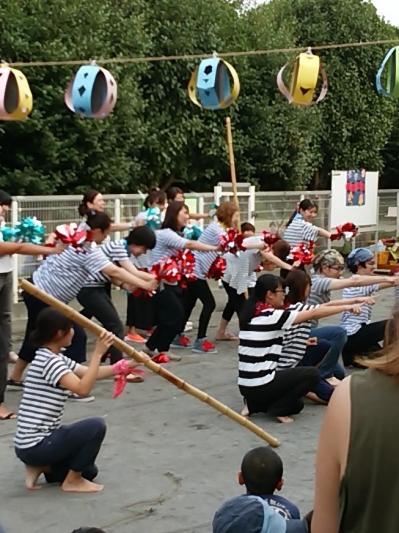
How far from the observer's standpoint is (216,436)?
6668mm

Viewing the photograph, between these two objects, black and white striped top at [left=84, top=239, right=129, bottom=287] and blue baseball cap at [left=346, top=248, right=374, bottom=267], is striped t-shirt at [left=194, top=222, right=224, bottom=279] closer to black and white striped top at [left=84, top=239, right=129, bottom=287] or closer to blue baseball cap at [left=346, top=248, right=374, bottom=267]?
blue baseball cap at [left=346, top=248, right=374, bottom=267]

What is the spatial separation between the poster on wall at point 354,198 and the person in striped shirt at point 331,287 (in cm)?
977

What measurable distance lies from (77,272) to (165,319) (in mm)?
1651

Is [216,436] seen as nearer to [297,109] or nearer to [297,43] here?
[297,109]

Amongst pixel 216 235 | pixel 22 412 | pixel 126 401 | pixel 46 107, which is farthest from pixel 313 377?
pixel 46 107

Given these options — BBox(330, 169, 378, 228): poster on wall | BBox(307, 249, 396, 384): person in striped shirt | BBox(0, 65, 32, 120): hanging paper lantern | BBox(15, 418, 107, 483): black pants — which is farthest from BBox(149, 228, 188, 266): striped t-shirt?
BBox(330, 169, 378, 228): poster on wall

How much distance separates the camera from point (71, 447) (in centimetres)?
533

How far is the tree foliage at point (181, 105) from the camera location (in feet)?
44.0

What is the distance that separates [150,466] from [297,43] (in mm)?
18384

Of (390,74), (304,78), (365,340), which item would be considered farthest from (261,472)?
(390,74)

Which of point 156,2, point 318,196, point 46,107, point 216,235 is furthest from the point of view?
point 318,196

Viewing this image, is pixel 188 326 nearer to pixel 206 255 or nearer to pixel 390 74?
pixel 206 255

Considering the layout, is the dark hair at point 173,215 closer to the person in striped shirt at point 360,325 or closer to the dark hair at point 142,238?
the dark hair at point 142,238

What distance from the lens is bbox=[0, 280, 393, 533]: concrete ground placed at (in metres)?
5.08
